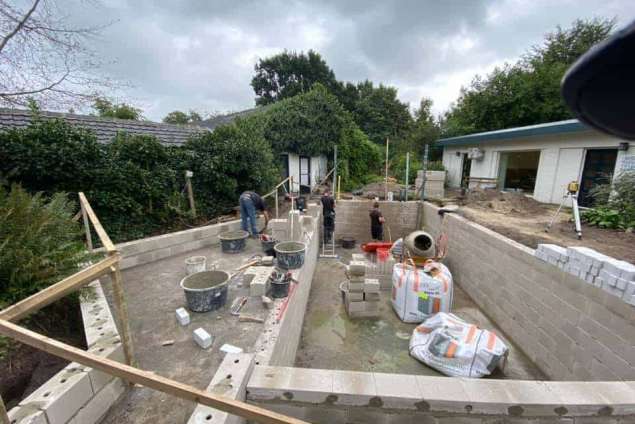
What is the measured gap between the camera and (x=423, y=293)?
448cm

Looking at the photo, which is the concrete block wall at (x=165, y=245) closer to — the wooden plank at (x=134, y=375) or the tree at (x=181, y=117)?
the wooden plank at (x=134, y=375)

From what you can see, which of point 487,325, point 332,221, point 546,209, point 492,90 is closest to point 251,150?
point 332,221

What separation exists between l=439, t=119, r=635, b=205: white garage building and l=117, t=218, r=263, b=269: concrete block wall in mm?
7618

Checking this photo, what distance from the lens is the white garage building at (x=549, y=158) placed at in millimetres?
7332

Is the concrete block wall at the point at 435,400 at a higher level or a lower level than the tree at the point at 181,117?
lower

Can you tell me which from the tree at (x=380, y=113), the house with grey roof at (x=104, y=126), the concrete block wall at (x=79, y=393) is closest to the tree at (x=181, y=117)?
the tree at (x=380, y=113)

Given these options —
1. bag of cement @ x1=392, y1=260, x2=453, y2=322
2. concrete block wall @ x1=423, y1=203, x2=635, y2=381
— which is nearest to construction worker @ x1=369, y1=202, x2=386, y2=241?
concrete block wall @ x1=423, y1=203, x2=635, y2=381

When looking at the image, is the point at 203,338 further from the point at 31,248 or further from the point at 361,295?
the point at 361,295

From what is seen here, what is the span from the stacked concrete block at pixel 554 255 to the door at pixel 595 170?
18.8 feet

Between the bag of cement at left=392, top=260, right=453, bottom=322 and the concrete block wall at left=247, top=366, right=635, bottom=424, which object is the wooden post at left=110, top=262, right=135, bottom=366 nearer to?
the concrete block wall at left=247, top=366, right=635, bottom=424

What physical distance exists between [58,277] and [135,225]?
124 inches

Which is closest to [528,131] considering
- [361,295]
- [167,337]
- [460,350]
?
[361,295]

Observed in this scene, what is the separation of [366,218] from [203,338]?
7.06m

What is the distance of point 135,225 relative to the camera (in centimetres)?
549
